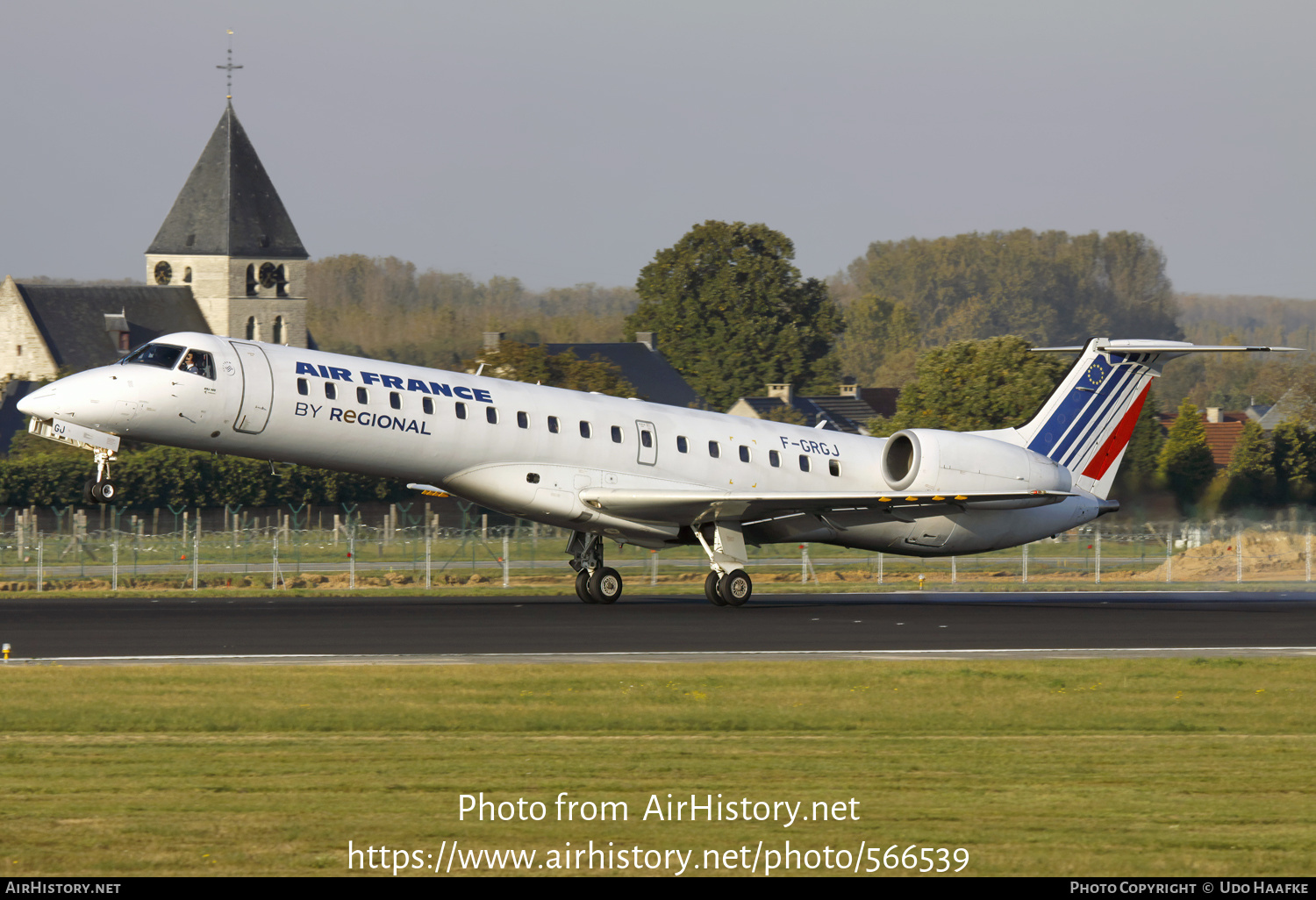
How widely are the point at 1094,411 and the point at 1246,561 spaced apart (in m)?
11.5

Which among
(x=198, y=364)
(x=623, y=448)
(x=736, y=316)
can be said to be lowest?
(x=623, y=448)

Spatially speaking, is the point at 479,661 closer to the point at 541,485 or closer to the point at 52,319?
the point at 541,485

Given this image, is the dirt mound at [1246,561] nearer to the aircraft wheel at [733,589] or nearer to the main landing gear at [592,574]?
the aircraft wheel at [733,589]

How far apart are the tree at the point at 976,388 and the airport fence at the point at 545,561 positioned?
32.3 metres

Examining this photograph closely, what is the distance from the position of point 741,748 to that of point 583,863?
14.5 feet

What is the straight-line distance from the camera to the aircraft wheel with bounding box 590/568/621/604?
29547 mm

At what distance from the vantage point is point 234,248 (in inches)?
5005

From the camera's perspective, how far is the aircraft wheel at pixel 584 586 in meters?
29.6

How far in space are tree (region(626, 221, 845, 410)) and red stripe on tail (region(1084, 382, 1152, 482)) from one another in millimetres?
88693

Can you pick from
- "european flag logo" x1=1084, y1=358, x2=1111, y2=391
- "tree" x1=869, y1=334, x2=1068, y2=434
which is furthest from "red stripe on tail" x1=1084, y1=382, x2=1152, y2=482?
"tree" x1=869, y1=334, x2=1068, y2=434

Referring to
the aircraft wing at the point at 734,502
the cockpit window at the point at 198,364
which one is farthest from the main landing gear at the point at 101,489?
the aircraft wing at the point at 734,502

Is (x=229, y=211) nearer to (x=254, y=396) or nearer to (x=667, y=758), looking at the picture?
(x=254, y=396)

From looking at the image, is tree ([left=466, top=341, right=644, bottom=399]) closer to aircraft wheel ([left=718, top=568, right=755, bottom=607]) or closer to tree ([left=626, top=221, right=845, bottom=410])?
tree ([left=626, top=221, right=845, bottom=410])

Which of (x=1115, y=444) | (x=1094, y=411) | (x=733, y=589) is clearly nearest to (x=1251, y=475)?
(x=1115, y=444)
